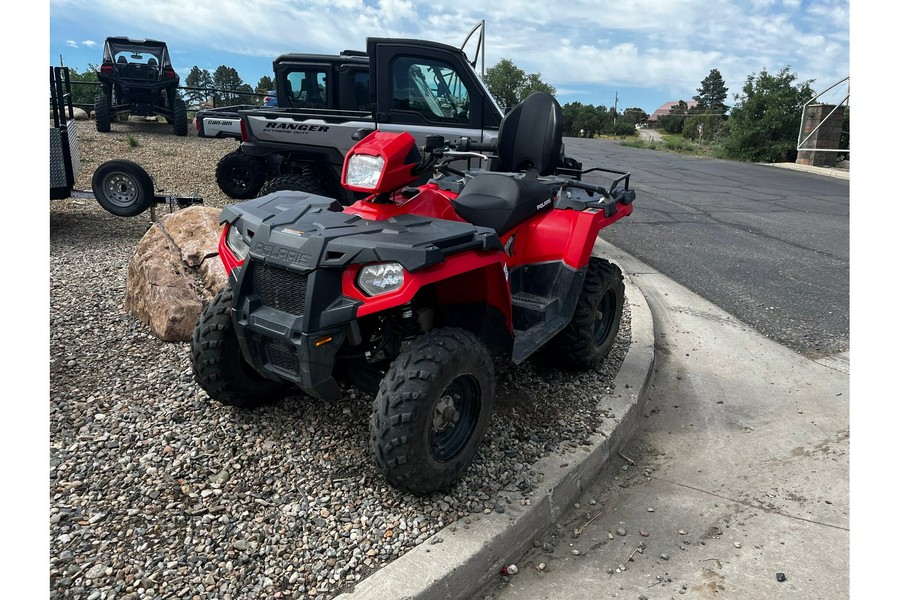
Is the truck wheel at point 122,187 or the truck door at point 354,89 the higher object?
the truck door at point 354,89

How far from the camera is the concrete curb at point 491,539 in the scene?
2357mm

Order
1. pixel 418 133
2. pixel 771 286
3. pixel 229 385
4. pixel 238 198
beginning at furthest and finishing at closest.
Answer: pixel 238 198, pixel 418 133, pixel 771 286, pixel 229 385

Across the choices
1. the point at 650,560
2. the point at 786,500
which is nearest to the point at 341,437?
the point at 650,560

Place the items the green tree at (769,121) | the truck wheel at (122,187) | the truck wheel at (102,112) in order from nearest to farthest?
the truck wheel at (122,187) → the truck wheel at (102,112) → the green tree at (769,121)

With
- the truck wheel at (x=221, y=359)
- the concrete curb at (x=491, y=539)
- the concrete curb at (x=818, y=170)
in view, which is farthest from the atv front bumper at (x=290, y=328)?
the concrete curb at (x=818, y=170)

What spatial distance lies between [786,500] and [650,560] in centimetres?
95

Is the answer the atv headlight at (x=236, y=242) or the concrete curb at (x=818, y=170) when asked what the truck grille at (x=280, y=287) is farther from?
the concrete curb at (x=818, y=170)

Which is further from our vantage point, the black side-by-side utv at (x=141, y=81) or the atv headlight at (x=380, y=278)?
the black side-by-side utv at (x=141, y=81)

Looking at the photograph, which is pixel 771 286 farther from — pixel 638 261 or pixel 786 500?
pixel 786 500

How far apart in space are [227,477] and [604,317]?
258cm

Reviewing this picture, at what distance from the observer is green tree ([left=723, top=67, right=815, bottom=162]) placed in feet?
78.3

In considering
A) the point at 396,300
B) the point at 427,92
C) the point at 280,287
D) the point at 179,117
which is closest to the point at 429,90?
the point at 427,92

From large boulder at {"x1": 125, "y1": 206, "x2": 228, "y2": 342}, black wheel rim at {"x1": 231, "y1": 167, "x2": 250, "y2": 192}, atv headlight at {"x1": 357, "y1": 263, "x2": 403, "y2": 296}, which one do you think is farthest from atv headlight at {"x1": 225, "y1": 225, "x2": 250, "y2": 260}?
black wheel rim at {"x1": 231, "y1": 167, "x2": 250, "y2": 192}

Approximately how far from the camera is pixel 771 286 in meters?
6.72
